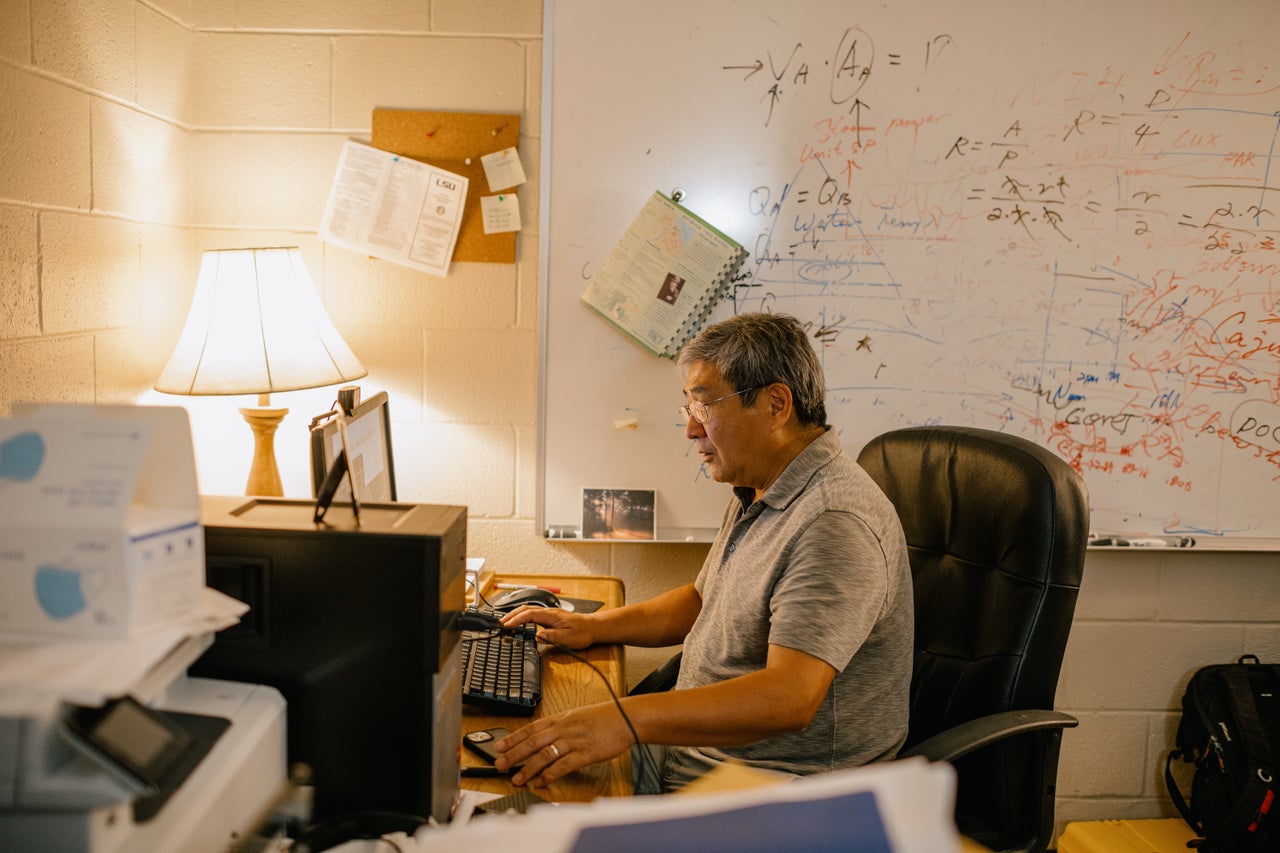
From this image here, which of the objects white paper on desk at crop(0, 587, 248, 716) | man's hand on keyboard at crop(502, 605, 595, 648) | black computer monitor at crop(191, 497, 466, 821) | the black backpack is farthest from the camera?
the black backpack

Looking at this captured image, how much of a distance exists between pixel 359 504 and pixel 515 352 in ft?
3.92

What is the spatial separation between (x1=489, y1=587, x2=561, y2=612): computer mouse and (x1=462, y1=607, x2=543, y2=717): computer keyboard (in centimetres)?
12

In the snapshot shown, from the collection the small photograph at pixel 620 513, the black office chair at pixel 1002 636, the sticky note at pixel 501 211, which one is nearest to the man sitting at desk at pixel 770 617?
the black office chair at pixel 1002 636

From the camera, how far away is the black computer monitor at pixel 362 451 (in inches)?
55.5

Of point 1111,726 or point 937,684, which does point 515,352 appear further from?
point 1111,726

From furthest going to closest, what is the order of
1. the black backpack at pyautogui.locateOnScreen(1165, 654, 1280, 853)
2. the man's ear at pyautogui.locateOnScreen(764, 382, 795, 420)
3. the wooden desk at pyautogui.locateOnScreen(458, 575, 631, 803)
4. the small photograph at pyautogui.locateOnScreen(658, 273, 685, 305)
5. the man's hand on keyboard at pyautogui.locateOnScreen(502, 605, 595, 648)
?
1. the small photograph at pyautogui.locateOnScreen(658, 273, 685, 305)
2. the black backpack at pyautogui.locateOnScreen(1165, 654, 1280, 853)
3. the man's hand on keyboard at pyautogui.locateOnScreen(502, 605, 595, 648)
4. the man's ear at pyautogui.locateOnScreen(764, 382, 795, 420)
5. the wooden desk at pyautogui.locateOnScreen(458, 575, 631, 803)

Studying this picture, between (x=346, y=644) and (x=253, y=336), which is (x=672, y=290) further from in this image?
(x=346, y=644)

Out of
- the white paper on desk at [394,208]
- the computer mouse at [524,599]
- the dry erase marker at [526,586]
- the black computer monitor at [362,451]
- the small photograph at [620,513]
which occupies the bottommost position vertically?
the dry erase marker at [526,586]

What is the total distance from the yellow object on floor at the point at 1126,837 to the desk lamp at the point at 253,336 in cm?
197

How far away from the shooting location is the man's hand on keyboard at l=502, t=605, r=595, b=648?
5.86ft

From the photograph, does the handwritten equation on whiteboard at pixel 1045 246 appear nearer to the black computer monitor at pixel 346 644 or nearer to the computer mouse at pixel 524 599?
the computer mouse at pixel 524 599

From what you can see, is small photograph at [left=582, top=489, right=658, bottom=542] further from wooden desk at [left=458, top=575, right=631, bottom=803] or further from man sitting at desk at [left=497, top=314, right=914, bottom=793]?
man sitting at desk at [left=497, top=314, right=914, bottom=793]

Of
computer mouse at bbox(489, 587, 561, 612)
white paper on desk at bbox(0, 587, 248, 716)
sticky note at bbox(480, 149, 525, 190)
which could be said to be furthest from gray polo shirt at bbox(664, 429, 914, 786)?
sticky note at bbox(480, 149, 525, 190)

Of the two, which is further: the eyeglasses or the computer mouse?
the computer mouse
